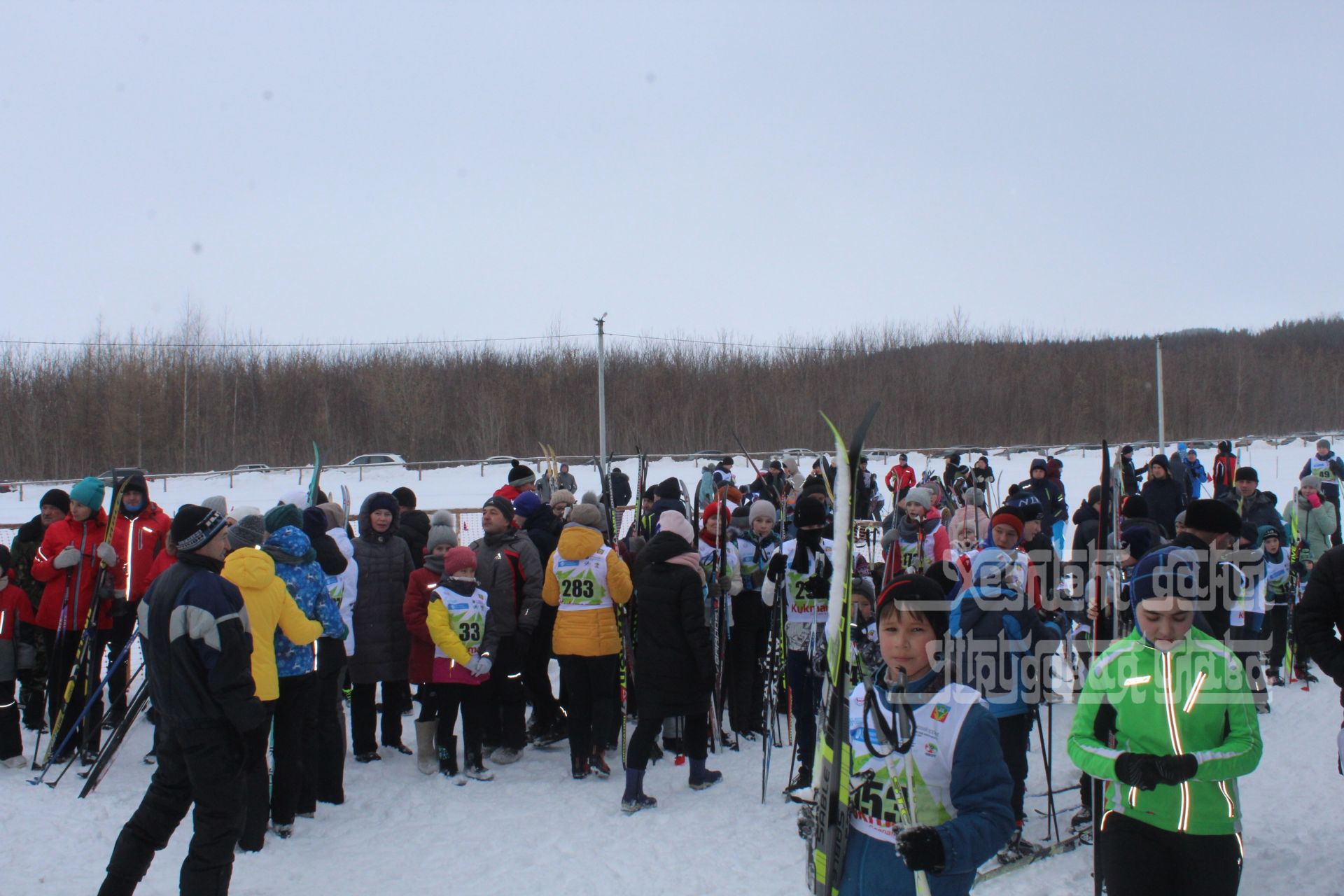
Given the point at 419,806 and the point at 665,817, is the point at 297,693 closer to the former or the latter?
the point at 419,806

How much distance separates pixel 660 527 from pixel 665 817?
1.55 m

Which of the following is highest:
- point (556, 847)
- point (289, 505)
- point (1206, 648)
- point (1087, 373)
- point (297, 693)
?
point (1087, 373)

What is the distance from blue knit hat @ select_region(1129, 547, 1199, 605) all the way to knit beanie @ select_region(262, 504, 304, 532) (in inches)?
152

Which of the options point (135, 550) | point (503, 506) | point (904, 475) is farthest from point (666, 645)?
point (904, 475)

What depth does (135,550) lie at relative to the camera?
20.0ft

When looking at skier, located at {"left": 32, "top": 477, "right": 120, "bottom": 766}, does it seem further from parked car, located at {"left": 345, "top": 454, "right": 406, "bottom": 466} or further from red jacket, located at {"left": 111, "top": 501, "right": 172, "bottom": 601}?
parked car, located at {"left": 345, "top": 454, "right": 406, "bottom": 466}

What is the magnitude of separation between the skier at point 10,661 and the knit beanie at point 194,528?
2780 millimetres

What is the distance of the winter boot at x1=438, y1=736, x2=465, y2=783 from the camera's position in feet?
19.1

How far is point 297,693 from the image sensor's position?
4793 millimetres

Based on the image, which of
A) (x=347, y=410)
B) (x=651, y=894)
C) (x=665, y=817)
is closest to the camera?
(x=651, y=894)

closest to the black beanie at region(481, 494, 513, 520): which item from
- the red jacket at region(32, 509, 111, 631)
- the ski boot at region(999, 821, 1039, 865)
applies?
the red jacket at region(32, 509, 111, 631)

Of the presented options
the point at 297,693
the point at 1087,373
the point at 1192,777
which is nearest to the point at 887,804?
the point at 1192,777

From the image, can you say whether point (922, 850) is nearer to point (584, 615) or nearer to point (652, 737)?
point (652, 737)

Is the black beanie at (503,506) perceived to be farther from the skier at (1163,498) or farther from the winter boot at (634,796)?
the skier at (1163,498)
